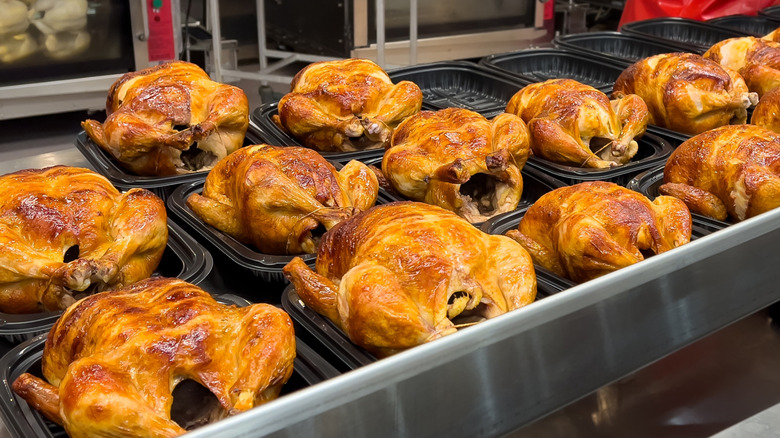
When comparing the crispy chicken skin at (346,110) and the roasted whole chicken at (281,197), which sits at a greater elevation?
the crispy chicken skin at (346,110)

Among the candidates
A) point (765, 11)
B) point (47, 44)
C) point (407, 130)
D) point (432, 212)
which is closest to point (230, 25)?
point (47, 44)

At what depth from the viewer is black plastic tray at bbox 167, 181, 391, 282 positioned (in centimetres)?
160

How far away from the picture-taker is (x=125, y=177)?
2.00m

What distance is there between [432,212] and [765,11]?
3.21 m

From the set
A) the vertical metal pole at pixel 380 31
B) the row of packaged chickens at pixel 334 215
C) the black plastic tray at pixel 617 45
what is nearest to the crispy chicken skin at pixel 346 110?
the row of packaged chickens at pixel 334 215

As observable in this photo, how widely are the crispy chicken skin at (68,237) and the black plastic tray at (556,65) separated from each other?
1.79 metres

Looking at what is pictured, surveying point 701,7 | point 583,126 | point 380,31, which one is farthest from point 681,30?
point 583,126

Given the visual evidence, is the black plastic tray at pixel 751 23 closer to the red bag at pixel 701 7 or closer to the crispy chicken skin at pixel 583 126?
the red bag at pixel 701 7

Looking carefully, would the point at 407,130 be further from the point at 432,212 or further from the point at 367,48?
the point at 367,48

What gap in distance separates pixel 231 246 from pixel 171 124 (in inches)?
19.4

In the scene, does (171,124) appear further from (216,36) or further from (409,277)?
(216,36)

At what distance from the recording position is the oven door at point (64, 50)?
12.4 ft

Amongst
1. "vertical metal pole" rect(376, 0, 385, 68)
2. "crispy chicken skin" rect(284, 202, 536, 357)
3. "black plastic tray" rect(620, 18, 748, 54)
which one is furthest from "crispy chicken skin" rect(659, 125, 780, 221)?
"vertical metal pole" rect(376, 0, 385, 68)

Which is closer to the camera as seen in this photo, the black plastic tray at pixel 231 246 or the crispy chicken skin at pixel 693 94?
the black plastic tray at pixel 231 246
